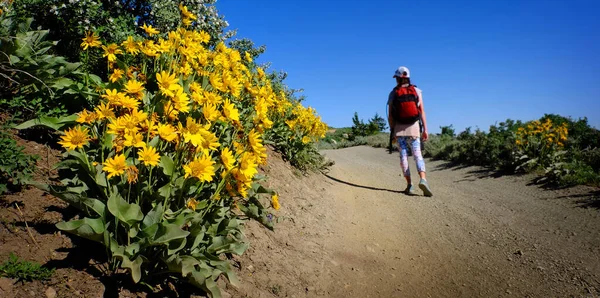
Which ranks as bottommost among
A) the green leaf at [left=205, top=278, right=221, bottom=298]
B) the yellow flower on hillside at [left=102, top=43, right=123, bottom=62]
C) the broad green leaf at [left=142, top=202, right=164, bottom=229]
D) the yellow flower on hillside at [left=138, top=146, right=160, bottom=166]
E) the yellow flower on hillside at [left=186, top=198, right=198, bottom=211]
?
the green leaf at [left=205, top=278, right=221, bottom=298]

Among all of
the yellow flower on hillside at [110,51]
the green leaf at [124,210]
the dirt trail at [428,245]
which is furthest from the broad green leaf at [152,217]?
the yellow flower on hillside at [110,51]

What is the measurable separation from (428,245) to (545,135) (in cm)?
464

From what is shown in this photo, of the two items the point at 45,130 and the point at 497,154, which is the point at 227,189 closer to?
the point at 45,130

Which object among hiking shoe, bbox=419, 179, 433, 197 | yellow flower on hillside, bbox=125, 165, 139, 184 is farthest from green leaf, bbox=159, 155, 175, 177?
hiking shoe, bbox=419, 179, 433, 197

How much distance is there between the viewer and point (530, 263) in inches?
126

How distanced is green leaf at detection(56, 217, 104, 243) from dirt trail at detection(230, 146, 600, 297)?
998 millimetres

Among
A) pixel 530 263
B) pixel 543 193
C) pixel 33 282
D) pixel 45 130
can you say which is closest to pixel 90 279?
pixel 33 282

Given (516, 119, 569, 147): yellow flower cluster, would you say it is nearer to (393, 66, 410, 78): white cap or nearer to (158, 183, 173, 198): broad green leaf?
(393, 66, 410, 78): white cap

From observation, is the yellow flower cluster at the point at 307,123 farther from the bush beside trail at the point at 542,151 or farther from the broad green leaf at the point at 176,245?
the broad green leaf at the point at 176,245

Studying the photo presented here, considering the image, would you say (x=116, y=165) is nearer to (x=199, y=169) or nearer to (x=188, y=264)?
(x=199, y=169)

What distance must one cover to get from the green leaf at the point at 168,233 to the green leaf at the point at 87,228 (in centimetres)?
30

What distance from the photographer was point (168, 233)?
174 centimetres

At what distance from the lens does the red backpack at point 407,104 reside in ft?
18.9

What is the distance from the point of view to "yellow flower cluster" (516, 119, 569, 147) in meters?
6.51
